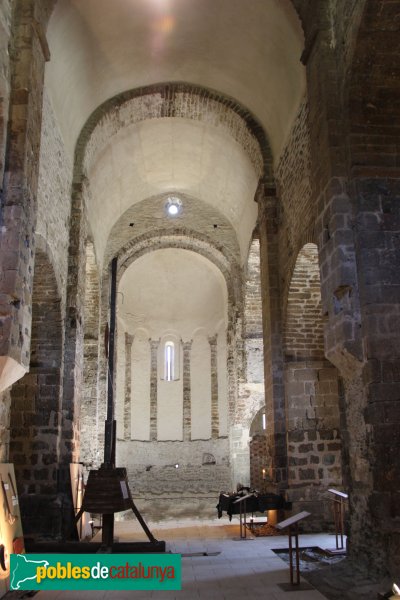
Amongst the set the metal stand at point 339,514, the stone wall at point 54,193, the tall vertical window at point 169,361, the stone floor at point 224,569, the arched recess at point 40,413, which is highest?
the stone wall at point 54,193

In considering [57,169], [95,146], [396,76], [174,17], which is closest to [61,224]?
[57,169]

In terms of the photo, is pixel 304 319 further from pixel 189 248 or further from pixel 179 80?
pixel 189 248

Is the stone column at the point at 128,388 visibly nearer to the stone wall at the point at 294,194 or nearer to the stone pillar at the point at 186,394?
the stone pillar at the point at 186,394

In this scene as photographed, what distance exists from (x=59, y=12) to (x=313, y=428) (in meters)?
8.32

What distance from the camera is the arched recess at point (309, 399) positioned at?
403 inches

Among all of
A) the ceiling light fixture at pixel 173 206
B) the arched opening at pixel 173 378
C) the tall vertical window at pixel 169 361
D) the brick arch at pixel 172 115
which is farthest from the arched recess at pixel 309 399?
the tall vertical window at pixel 169 361

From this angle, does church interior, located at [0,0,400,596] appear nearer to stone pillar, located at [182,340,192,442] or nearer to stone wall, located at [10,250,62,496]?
stone wall, located at [10,250,62,496]

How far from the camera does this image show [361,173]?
727 centimetres

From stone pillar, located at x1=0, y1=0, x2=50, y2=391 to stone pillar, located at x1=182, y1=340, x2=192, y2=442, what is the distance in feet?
49.8

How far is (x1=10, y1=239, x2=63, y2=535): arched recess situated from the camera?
933cm

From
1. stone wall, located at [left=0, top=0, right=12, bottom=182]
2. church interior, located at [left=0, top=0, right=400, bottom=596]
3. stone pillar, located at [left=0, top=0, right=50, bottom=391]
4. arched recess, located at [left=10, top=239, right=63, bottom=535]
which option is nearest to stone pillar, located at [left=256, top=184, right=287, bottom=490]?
church interior, located at [left=0, top=0, right=400, bottom=596]

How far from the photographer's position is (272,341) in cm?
1115

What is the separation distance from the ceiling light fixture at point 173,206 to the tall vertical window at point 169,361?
6565 millimetres

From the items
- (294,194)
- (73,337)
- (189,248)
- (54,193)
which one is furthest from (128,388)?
(294,194)
